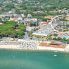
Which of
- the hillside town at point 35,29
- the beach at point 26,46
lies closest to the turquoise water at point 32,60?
the beach at point 26,46

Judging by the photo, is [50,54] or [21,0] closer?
[50,54]

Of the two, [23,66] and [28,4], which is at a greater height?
[28,4]

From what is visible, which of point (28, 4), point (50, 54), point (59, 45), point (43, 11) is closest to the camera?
point (50, 54)

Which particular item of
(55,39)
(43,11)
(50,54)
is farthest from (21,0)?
(50,54)

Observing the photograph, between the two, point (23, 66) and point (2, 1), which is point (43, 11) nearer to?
point (2, 1)

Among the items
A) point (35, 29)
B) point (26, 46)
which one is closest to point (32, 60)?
point (26, 46)

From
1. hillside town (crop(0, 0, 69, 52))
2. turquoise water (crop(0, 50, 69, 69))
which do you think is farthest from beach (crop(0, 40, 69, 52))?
turquoise water (crop(0, 50, 69, 69))

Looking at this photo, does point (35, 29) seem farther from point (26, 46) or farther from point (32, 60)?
point (32, 60)

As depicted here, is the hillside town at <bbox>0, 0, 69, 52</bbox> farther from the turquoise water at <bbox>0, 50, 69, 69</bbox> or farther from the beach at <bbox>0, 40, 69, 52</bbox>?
the turquoise water at <bbox>0, 50, 69, 69</bbox>

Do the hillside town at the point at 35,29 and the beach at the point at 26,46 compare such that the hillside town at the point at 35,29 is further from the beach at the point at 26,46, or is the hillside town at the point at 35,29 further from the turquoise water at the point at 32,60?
the turquoise water at the point at 32,60

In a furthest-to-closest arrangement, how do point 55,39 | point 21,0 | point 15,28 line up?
point 21,0 < point 15,28 < point 55,39
